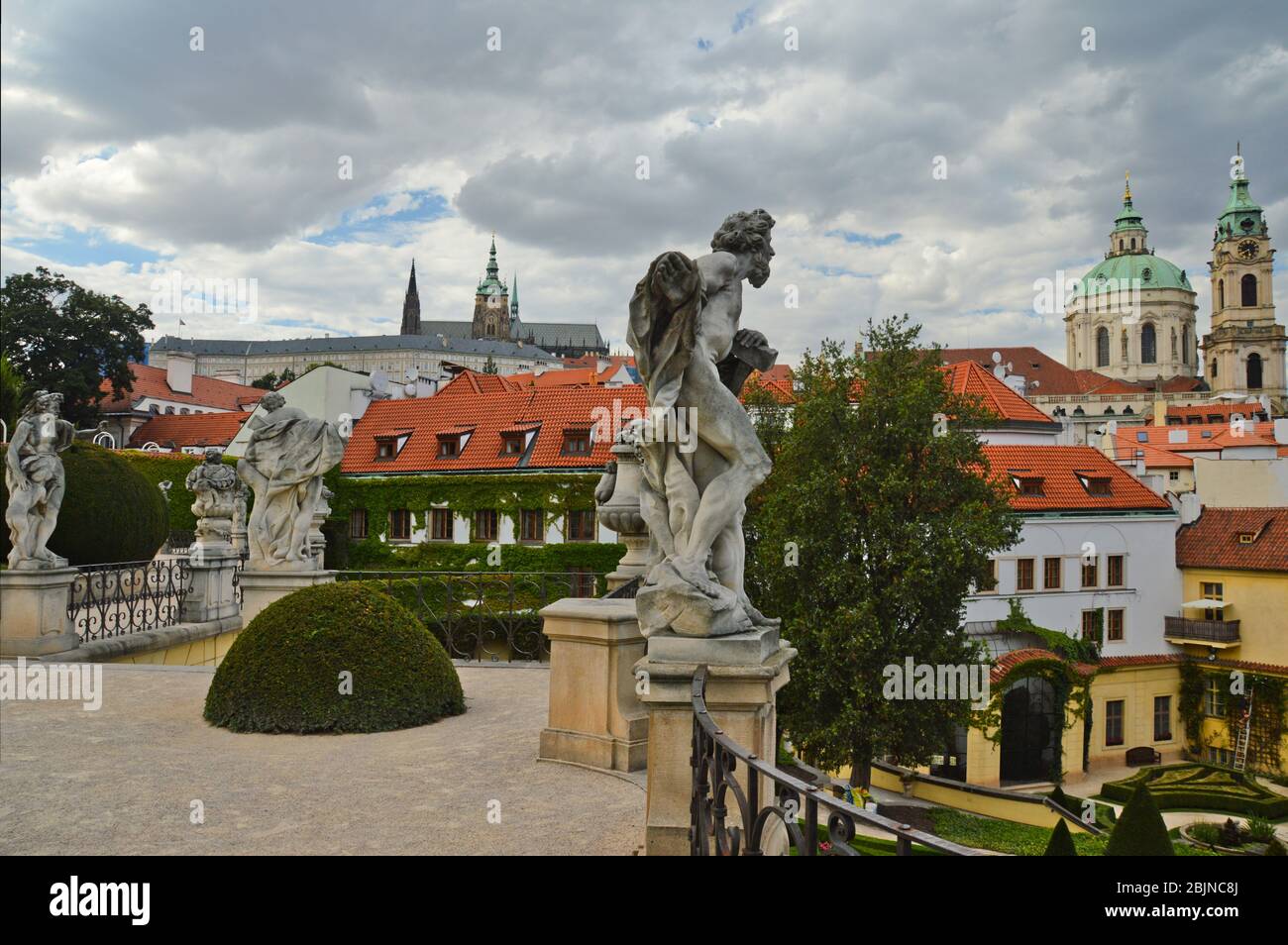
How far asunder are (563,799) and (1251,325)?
120 meters

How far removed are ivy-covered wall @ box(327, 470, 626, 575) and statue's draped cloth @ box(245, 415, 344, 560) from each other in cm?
1999

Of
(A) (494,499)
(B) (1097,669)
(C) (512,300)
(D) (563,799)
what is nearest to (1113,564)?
(B) (1097,669)

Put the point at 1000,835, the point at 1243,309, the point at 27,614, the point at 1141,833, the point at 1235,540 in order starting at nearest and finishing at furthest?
the point at 1141,833 < the point at 27,614 < the point at 1000,835 < the point at 1235,540 < the point at 1243,309

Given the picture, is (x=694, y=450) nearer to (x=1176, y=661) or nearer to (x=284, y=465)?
(x=284, y=465)

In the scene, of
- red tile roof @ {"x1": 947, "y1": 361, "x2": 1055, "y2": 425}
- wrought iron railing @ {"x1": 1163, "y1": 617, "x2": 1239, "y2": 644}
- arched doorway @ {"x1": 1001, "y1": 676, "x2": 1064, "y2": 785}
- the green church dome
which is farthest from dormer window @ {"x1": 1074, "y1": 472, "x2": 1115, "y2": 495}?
the green church dome

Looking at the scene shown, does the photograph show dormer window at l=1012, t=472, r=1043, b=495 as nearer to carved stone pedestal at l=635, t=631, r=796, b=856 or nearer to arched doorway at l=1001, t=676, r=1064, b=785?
arched doorway at l=1001, t=676, r=1064, b=785

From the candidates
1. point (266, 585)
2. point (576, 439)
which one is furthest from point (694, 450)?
point (576, 439)

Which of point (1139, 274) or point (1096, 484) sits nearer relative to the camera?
point (1096, 484)

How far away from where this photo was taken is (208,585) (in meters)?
13.4

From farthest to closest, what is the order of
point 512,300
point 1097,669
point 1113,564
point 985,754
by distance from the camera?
point 512,300, point 1113,564, point 1097,669, point 985,754

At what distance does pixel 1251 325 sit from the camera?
102 metres

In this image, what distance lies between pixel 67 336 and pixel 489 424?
28141 millimetres

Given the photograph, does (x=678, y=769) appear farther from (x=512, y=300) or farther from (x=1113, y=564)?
(x=512, y=300)

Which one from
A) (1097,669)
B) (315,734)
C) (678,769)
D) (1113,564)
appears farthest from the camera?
(1113,564)
